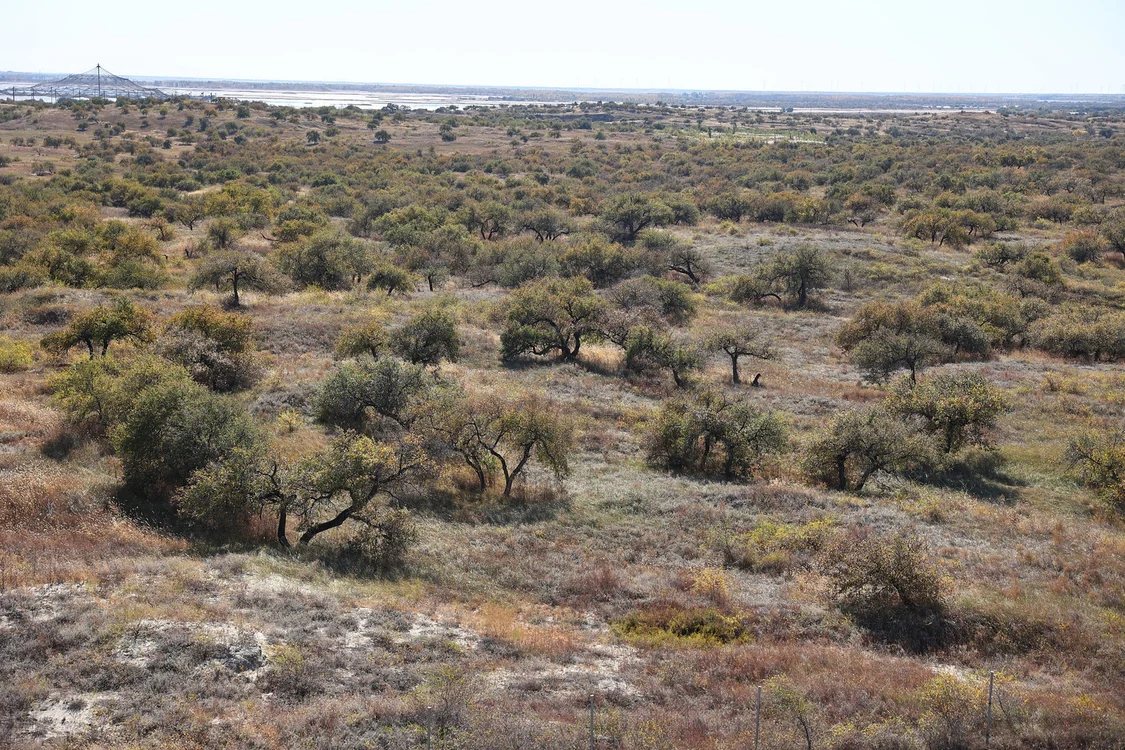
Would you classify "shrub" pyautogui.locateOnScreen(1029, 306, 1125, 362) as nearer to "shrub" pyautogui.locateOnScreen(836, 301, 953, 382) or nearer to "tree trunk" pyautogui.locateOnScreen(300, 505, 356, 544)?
"shrub" pyautogui.locateOnScreen(836, 301, 953, 382)

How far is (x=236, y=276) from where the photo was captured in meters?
41.4

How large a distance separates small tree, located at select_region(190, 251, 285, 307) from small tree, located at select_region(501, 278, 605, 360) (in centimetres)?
1583

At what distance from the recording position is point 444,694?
39.1 ft

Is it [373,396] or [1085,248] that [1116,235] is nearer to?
[1085,248]

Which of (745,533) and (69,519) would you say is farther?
(745,533)

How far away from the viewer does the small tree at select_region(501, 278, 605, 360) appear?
3797cm

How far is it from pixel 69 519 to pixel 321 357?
18.1 m

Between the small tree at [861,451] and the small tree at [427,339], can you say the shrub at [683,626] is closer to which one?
the small tree at [861,451]

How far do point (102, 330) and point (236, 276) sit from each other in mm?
12391

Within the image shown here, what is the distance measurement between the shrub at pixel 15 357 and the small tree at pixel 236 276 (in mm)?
11567

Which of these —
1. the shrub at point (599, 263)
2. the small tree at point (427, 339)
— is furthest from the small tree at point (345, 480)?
the shrub at point (599, 263)

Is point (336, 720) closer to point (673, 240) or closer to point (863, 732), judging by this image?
point (863, 732)

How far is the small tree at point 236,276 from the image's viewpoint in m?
41.7

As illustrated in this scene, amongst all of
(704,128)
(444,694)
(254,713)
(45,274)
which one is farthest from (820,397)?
(704,128)
